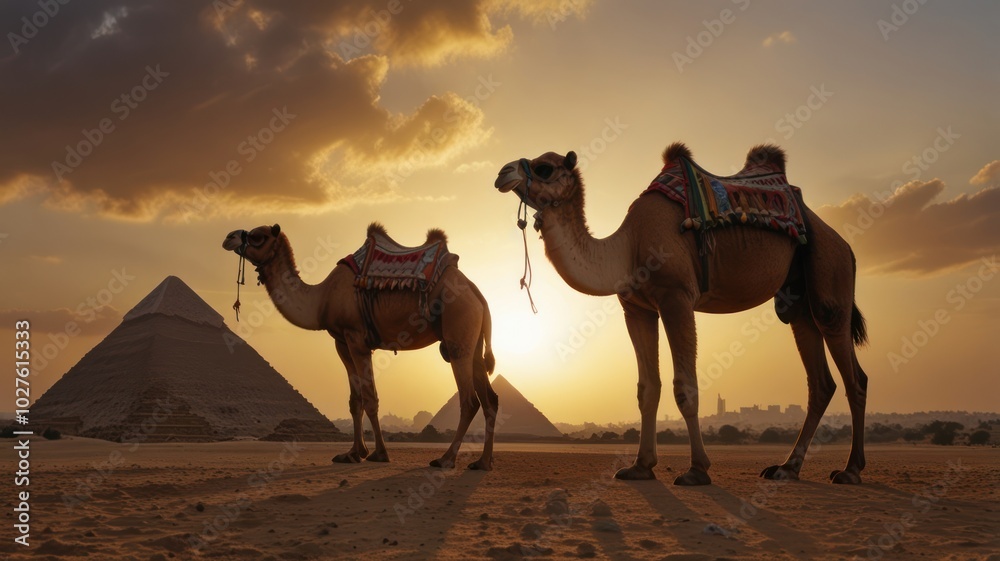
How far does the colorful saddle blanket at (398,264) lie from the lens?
455 inches

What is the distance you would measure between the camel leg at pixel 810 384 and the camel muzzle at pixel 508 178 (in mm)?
3908

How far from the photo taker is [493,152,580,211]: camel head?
25.5ft

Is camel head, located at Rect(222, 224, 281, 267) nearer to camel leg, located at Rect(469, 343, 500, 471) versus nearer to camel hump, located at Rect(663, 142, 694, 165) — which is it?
camel leg, located at Rect(469, 343, 500, 471)

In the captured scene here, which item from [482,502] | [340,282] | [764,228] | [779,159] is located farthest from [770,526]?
[340,282]

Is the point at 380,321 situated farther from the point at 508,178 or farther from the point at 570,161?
the point at 570,161

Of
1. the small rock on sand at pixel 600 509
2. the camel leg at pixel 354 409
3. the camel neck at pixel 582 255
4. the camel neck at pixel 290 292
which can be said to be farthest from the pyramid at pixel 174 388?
the small rock on sand at pixel 600 509

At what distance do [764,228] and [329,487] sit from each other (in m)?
5.44

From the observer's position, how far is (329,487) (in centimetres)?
771

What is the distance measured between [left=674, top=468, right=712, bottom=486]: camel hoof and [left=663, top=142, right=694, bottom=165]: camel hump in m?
3.55

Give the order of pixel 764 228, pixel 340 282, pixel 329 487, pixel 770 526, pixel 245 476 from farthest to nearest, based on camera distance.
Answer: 1. pixel 340 282
2. pixel 245 476
3. pixel 764 228
4. pixel 329 487
5. pixel 770 526

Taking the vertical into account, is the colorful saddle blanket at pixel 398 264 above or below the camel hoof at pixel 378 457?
above

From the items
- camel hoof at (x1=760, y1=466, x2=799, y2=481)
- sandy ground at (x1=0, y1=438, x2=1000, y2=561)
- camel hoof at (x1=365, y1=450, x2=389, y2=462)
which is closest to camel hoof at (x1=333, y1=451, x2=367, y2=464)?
camel hoof at (x1=365, y1=450, x2=389, y2=462)

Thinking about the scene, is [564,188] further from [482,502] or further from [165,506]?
[165,506]

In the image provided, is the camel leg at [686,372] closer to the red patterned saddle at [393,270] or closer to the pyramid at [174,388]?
the red patterned saddle at [393,270]
